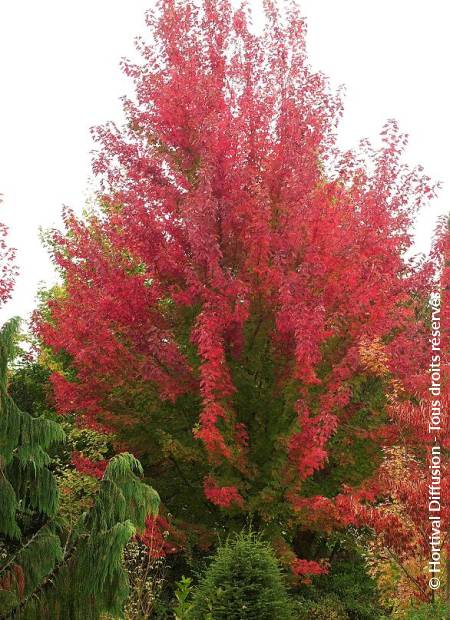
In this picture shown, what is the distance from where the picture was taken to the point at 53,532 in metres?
9.33

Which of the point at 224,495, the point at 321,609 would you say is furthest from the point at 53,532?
the point at 321,609

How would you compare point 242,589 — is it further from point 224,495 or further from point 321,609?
point 321,609

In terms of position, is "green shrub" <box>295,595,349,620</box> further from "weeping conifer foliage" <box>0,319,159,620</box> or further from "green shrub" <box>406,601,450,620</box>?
"weeping conifer foliage" <box>0,319,159,620</box>

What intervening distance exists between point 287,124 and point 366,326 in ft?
10.8

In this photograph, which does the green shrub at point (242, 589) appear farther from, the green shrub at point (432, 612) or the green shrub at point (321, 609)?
the green shrub at point (321, 609)

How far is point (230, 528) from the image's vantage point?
13.2 meters

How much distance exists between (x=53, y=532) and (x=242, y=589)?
2.72m

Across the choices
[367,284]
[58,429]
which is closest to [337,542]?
[367,284]

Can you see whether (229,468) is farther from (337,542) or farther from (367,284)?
(337,542)

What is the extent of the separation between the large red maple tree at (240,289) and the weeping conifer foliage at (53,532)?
96.6 inches

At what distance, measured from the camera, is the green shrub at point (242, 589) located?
34.9 ft

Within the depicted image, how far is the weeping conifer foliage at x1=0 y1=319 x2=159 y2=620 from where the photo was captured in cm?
808

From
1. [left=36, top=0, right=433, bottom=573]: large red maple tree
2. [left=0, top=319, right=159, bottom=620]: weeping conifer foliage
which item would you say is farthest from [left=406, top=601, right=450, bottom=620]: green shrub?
[left=0, top=319, right=159, bottom=620]: weeping conifer foliage

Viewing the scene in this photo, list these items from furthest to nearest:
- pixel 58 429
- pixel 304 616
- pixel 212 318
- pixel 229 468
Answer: pixel 304 616
pixel 229 468
pixel 212 318
pixel 58 429
